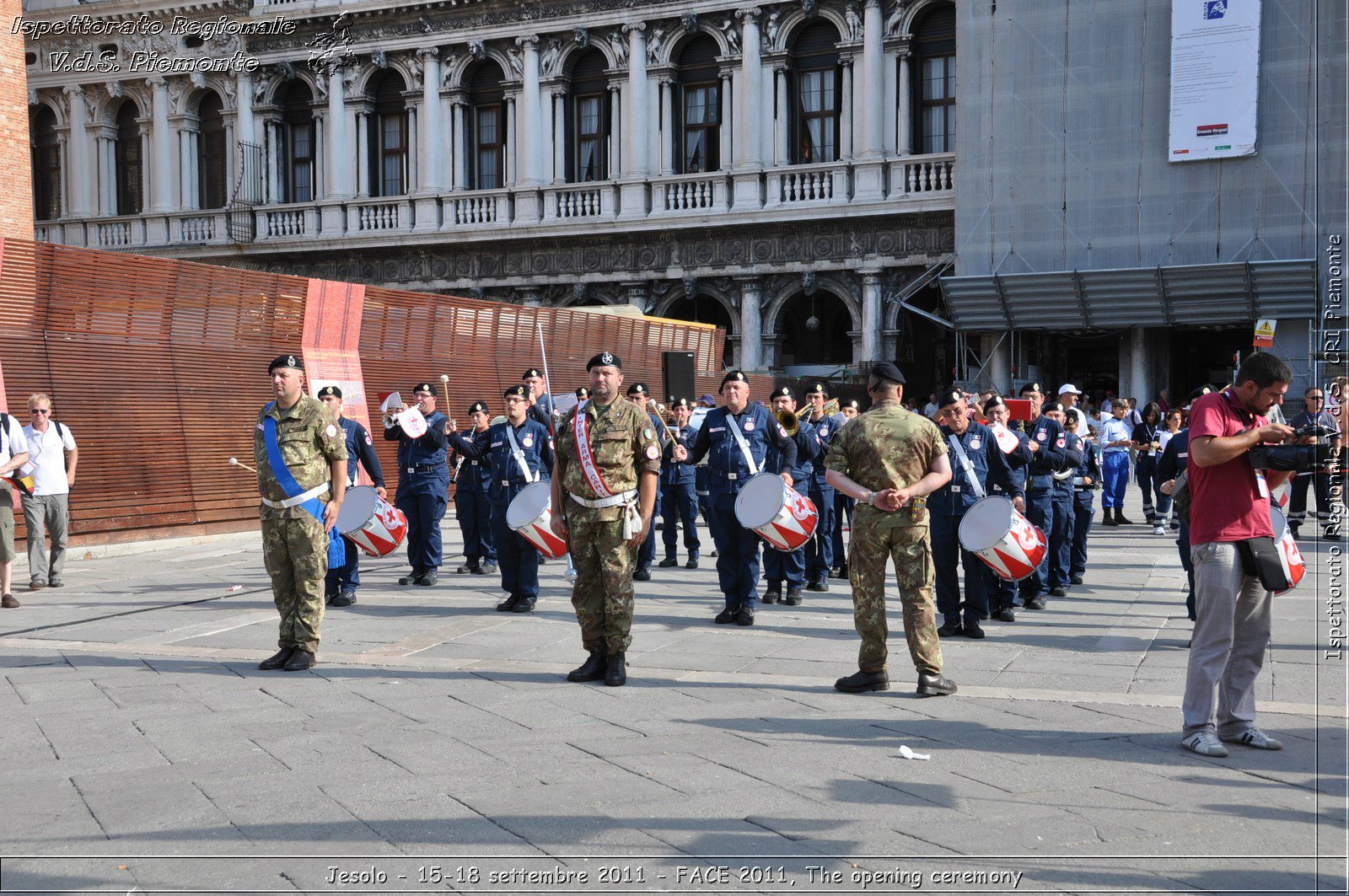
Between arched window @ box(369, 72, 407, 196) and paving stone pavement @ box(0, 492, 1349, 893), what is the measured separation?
86.8ft

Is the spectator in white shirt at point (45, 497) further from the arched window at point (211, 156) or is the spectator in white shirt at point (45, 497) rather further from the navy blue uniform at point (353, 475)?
the arched window at point (211, 156)

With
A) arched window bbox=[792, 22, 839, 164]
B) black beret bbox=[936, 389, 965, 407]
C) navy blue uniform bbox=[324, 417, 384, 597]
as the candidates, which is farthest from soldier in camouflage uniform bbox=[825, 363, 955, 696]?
arched window bbox=[792, 22, 839, 164]

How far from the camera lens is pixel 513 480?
10.6 meters

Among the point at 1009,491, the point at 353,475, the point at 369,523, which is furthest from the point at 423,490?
the point at 1009,491

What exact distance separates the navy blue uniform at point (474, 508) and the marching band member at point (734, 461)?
113 inches

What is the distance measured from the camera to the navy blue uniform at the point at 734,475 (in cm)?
942

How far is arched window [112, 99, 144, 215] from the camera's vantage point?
116 ft

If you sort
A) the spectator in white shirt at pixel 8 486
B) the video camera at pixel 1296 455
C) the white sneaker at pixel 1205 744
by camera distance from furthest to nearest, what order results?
the spectator in white shirt at pixel 8 486 → the white sneaker at pixel 1205 744 → the video camera at pixel 1296 455

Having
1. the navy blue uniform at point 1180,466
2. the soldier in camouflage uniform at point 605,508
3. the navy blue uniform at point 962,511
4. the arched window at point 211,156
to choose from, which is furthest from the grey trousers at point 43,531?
the arched window at point 211,156

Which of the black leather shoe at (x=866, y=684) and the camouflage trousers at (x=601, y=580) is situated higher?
the camouflage trousers at (x=601, y=580)

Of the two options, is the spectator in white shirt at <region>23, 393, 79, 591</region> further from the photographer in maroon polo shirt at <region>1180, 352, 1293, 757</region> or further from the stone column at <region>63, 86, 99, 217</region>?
the stone column at <region>63, 86, 99, 217</region>

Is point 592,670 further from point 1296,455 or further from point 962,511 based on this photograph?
point 1296,455

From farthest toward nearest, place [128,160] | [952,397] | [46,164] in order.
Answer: [46,164] → [128,160] → [952,397]

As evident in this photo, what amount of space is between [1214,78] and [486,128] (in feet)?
57.6
